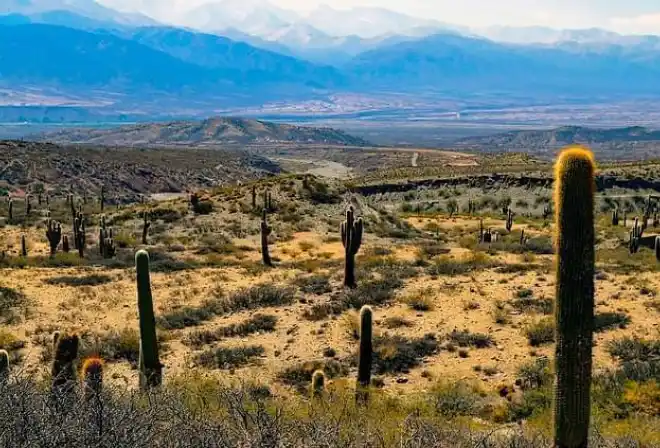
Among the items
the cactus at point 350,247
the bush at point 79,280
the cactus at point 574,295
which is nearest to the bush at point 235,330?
the cactus at point 350,247

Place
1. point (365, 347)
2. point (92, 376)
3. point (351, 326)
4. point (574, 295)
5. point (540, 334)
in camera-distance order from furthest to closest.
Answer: point (351, 326)
point (540, 334)
point (365, 347)
point (92, 376)
point (574, 295)

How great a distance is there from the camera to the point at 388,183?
59656 mm

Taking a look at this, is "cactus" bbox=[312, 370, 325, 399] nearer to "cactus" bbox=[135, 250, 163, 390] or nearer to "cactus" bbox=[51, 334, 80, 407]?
"cactus" bbox=[135, 250, 163, 390]

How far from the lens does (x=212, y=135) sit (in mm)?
176125

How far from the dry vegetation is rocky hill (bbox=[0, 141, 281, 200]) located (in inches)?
1423

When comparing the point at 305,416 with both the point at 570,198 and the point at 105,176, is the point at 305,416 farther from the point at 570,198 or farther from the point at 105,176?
the point at 105,176

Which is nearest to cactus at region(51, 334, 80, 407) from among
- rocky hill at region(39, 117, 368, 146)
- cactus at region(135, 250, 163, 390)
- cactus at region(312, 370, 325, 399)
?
cactus at region(135, 250, 163, 390)

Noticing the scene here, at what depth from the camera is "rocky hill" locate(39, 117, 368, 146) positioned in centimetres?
16938

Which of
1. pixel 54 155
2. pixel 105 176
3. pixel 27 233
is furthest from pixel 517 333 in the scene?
pixel 54 155

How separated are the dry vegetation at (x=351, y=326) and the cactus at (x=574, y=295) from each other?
545 mm

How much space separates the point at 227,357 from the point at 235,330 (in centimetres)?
216

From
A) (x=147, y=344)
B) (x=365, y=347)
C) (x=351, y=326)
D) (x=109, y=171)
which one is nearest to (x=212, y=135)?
(x=109, y=171)

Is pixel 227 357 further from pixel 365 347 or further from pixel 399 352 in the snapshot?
pixel 365 347

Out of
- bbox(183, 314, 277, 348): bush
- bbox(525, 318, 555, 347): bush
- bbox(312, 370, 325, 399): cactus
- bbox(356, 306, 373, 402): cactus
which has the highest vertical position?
bbox(356, 306, 373, 402): cactus
